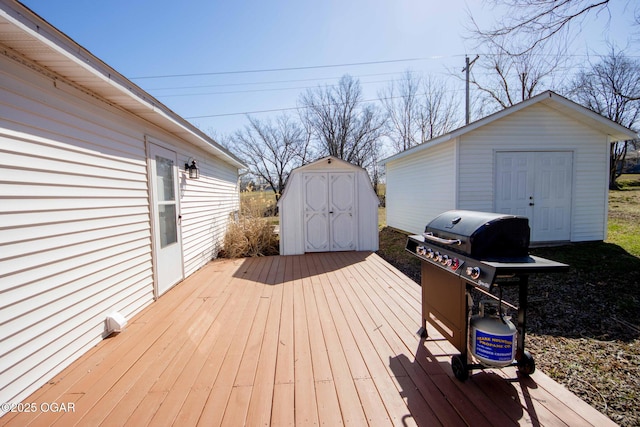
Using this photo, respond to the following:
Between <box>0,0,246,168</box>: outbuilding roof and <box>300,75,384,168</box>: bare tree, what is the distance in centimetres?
1806

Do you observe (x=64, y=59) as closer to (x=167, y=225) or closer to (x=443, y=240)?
(x=167, y=225)

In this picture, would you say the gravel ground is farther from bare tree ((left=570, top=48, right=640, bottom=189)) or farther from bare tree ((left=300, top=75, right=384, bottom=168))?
bare tree ((left=300, top=75, right=384, bottom=168))

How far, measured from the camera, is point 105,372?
209cm

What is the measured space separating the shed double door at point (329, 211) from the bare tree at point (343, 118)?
48.1 ft

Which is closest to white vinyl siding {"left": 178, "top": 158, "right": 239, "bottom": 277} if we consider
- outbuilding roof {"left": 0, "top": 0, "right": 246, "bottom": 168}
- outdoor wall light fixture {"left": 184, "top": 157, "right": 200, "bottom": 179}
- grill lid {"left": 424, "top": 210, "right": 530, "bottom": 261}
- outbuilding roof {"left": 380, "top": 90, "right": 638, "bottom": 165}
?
outdoor wall light fixture {"left": 184, "top": 157, "right": 200, "bottom": 179}

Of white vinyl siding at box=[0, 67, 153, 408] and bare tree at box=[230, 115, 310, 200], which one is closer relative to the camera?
white vinyl siding at box=[0, 67, 153, 408]

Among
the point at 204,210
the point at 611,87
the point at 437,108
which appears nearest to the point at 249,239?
the point at 204,210

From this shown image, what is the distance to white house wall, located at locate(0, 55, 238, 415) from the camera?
1.81m

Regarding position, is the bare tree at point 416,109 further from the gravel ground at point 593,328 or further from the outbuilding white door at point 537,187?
the gravel ground at point 593,328

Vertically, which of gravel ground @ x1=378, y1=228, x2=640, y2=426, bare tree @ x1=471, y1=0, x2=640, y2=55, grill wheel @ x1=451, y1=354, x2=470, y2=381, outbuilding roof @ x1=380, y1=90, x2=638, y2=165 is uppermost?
bare tree @ x1=471, y1=0, x2=640, y2=55

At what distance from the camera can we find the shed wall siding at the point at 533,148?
6410 millimetres

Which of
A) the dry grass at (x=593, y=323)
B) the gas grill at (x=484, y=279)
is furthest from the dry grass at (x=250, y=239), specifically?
the gas grill at (x=484, y=279)

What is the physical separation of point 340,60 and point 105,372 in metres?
14.5

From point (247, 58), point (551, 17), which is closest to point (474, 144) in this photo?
point (551, 17)
